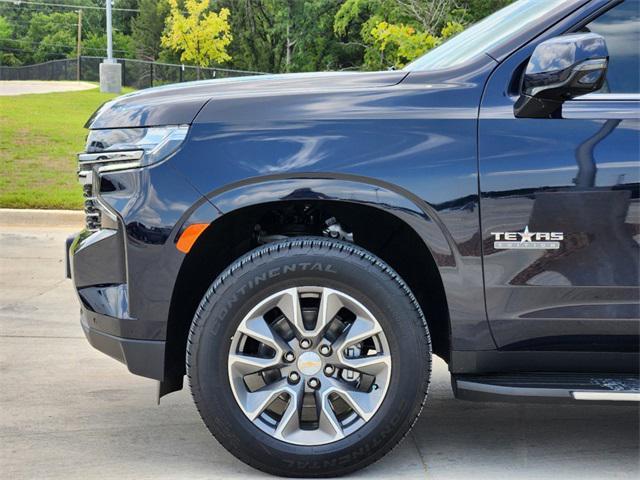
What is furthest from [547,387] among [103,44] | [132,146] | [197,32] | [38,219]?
[103,44]

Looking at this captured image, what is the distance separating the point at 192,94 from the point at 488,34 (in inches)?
47.6

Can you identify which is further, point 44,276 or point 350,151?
point 44,276

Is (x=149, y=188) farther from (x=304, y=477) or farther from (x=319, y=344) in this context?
(x=304, y=477)

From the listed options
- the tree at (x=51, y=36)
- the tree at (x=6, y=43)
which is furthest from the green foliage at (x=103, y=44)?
the tree at (x=6, y=43)

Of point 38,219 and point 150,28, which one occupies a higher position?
point 150,28

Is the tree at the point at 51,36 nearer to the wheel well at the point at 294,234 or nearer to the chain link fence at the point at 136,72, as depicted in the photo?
the chain link fence at the point at 136,72

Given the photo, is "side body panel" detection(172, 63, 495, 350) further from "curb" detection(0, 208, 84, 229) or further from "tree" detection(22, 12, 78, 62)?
"tree" detection(22, 12, 78, 62)

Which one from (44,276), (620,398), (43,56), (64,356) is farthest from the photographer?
(43,56)

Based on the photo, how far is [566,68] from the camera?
3.22 m

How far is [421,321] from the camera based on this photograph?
11.1 ft

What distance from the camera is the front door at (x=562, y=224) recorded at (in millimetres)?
3309

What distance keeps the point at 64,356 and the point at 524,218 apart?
311cm

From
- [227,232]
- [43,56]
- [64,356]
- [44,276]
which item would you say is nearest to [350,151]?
[227,232]

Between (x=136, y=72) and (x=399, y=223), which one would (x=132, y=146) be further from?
(x=136, y=72)
